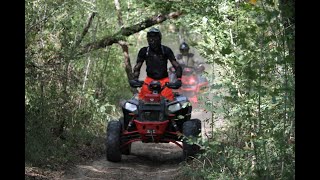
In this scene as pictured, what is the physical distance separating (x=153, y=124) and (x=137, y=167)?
3.03ft

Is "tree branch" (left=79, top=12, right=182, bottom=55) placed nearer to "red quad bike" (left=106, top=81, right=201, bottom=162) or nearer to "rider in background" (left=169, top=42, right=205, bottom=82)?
"red quad bike" (left=106, top=81, right=201, bottom=162)

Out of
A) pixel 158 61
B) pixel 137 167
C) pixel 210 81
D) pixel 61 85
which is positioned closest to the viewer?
pixel 210 81

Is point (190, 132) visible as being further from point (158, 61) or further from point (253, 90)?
point (253, 90)

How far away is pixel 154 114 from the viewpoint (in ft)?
29.7

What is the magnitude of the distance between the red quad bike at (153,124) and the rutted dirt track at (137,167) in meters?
0.33

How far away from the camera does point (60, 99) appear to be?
33.9ft

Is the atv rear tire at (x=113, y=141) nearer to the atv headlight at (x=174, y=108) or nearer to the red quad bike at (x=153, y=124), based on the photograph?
the red quad bike at (x=153, y=124)

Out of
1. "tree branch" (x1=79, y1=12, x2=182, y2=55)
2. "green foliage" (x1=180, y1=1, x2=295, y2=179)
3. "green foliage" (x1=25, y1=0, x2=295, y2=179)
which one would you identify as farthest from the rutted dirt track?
"tree branch" (x1=79, y1=12, x2=182, y2=55)

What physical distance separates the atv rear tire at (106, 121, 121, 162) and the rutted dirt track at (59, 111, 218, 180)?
16cm

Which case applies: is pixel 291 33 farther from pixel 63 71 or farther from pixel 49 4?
pixel 63 71

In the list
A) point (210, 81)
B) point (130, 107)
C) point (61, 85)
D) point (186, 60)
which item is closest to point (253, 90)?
point (210, 81)
